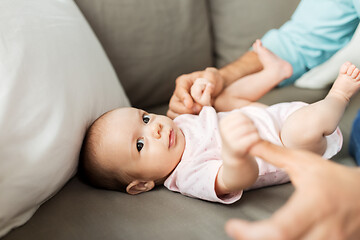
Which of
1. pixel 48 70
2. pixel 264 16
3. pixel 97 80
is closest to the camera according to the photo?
pixel 48 70

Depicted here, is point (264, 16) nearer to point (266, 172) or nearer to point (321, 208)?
point (266, 172)

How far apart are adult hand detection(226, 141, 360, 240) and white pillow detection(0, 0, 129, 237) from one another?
0.43m

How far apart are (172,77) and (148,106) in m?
0.13

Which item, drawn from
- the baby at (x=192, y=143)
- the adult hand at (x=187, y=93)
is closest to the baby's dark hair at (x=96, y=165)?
the baby at (x=192, y=143)

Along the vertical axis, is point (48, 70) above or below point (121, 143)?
above

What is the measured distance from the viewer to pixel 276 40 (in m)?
1.21

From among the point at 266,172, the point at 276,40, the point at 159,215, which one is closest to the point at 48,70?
the point at 159,215

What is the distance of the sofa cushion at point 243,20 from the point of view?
1.27 metres

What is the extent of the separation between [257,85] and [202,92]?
169 mm

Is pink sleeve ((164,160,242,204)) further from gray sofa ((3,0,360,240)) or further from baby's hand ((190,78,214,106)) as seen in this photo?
baby's hand ((190,78,214,106))

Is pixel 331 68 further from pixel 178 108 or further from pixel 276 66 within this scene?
pixel 178 108

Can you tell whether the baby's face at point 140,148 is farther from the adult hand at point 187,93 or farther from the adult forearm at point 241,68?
the adult forearm at point 241,68

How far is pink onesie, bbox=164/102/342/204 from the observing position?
754 mm

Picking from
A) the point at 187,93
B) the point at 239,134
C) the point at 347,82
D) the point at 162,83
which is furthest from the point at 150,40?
the point at 239,134
